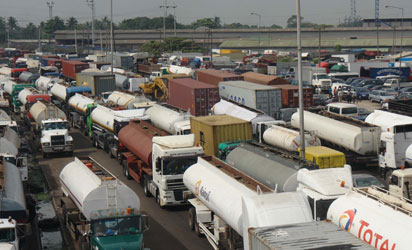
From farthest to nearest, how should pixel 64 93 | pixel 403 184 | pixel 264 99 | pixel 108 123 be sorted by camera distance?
1. pixel 64 93
2. pixel 264 99
3. pixel 108 123
4. pixel 403 184

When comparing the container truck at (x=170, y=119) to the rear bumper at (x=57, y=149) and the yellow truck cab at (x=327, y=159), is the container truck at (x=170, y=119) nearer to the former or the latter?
the rear bumper at (x=57, y=149)

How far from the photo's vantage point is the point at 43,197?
29453 mm

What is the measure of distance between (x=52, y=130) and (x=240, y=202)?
82.2 feet

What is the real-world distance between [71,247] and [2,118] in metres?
21.6

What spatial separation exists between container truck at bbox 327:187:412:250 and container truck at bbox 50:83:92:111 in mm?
39661

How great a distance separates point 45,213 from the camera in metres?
25.5

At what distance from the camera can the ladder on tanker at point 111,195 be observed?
19750 mm

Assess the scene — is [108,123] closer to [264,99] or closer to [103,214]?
[264,99]

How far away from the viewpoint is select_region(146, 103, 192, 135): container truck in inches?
1363


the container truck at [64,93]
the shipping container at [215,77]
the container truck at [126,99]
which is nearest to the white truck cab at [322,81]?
the shipping container at [215,77]

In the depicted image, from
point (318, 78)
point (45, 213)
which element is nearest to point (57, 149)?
point (45, 213)

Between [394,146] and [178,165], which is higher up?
[178,165]

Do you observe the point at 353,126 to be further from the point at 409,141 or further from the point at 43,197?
the point at 43,197

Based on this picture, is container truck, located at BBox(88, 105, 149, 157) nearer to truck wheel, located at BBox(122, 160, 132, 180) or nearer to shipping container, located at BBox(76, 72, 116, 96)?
truck wheel, located at BBox(122, 160, 132, 180)
